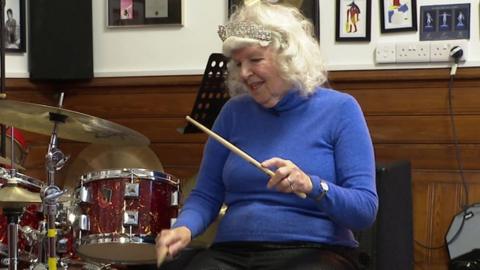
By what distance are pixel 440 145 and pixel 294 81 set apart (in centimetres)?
118

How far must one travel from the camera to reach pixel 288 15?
1.85 metres

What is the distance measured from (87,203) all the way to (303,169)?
0.71 meters

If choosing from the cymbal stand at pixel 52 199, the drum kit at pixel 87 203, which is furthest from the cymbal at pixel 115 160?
the cymbal stand at pixel 52 199

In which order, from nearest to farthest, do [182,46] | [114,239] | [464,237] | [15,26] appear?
[114,239] → [464,237] → [182,46] → [15,26]

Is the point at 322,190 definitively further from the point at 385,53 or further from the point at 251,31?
the point at 385,53

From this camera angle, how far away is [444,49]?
2.74 metres

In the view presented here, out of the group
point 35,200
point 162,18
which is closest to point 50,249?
point 35,200

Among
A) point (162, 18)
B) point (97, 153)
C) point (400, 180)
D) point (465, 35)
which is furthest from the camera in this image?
point (162, 18)

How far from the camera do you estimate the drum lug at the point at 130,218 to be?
2002 millimetres

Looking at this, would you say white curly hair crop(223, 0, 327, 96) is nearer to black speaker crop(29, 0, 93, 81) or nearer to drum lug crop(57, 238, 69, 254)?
drum lug crop(57, 238, 69, 254)

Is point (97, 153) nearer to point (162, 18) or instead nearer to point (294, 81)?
point (162, 18)

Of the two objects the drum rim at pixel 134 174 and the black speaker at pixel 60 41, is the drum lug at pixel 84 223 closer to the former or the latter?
the drum rim at pixel 134 174

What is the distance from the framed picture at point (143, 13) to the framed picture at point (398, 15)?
879 millimetres

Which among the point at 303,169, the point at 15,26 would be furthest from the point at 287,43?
the point at 15,26
